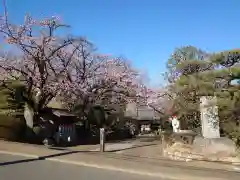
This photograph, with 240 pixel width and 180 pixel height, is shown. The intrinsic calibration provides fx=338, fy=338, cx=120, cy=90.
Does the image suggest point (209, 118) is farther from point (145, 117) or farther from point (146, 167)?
point (145, 117)

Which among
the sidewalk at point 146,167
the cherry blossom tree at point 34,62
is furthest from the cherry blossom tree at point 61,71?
the sidewalk at point 146,167

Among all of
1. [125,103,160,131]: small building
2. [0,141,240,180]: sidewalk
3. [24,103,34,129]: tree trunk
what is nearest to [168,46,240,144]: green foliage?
[0,141,240,180]: sidewalk

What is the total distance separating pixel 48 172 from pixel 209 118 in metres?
7.22

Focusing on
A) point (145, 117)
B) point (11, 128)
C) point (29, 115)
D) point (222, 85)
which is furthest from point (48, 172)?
point (145, 117)

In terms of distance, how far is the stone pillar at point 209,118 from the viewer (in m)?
13.0

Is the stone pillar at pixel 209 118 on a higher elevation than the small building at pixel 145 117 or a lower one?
lower

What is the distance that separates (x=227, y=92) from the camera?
477 inches

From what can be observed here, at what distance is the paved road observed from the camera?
8.62 m

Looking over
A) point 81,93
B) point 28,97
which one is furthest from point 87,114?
point 28,97

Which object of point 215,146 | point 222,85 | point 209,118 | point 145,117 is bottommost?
point 215,146

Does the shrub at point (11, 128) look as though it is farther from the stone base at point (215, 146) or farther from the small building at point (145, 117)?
the small building at point (145, 117)

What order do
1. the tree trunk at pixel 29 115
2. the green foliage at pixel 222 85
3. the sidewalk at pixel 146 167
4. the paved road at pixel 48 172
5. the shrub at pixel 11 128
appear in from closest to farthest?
the paved road at pixel 48 172, the sidewalk at pixel 146 167, the green foliage at pixel 222 85, the shrub at pixel 11 128, the tree trunk at pixel 29 115

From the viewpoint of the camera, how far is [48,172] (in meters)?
9.32

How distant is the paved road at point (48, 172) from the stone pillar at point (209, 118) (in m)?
4.78
